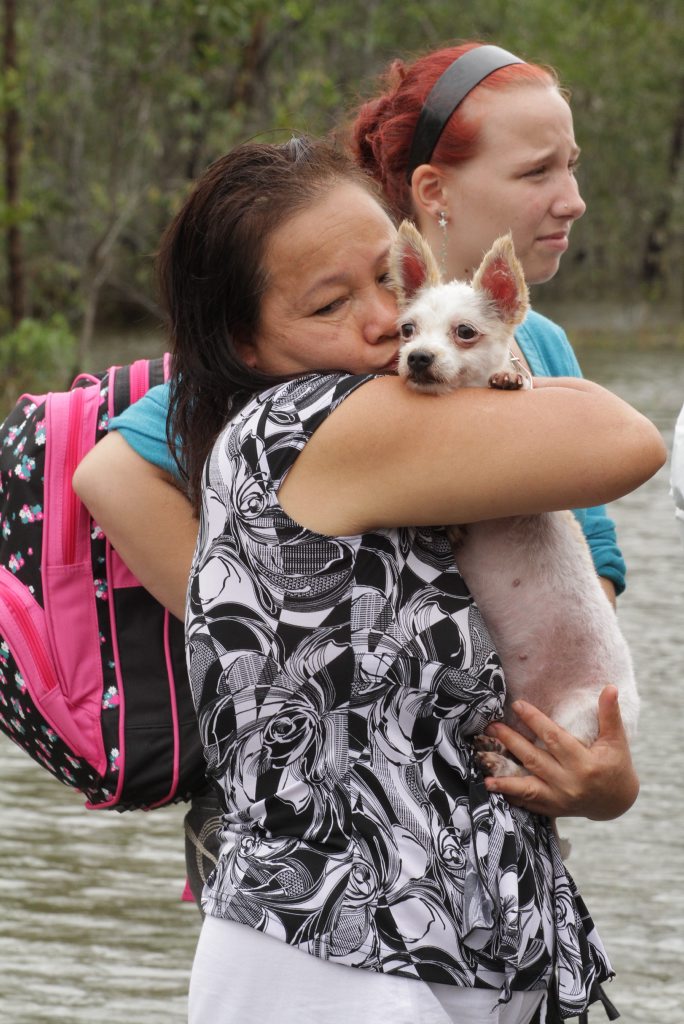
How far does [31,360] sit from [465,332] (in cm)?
1338

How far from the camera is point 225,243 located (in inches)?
91.4

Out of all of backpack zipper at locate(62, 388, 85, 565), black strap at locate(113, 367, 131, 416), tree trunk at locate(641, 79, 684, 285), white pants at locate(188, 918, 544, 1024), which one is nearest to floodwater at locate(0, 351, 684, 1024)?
backpack zipper at locate(62, 388, 85, 565)

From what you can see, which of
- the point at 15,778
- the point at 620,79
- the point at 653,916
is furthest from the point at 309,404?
the point at 620,79

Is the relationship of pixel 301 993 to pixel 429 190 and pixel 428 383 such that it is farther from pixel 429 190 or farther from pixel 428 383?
pixel 429 190

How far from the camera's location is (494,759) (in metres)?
2.15

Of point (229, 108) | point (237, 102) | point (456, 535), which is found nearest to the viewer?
point (456, 535)

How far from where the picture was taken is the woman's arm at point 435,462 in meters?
2.03

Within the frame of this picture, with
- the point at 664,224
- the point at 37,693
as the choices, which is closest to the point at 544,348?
the point at 37,693

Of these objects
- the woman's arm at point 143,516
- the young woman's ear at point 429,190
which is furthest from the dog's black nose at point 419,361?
the young woman's ear at point 429,190

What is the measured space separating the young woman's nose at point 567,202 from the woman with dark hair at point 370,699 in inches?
47.2

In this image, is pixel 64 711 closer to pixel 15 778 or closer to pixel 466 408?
pixel 466 408

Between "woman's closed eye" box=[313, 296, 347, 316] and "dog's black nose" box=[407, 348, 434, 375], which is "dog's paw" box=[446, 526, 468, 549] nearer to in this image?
"dog's black nose" box=[407, 348, 434, 375]

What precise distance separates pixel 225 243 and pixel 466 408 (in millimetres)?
517

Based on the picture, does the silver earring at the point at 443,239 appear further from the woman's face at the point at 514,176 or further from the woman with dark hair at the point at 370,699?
the woman with dark hair at the point at 370,699
